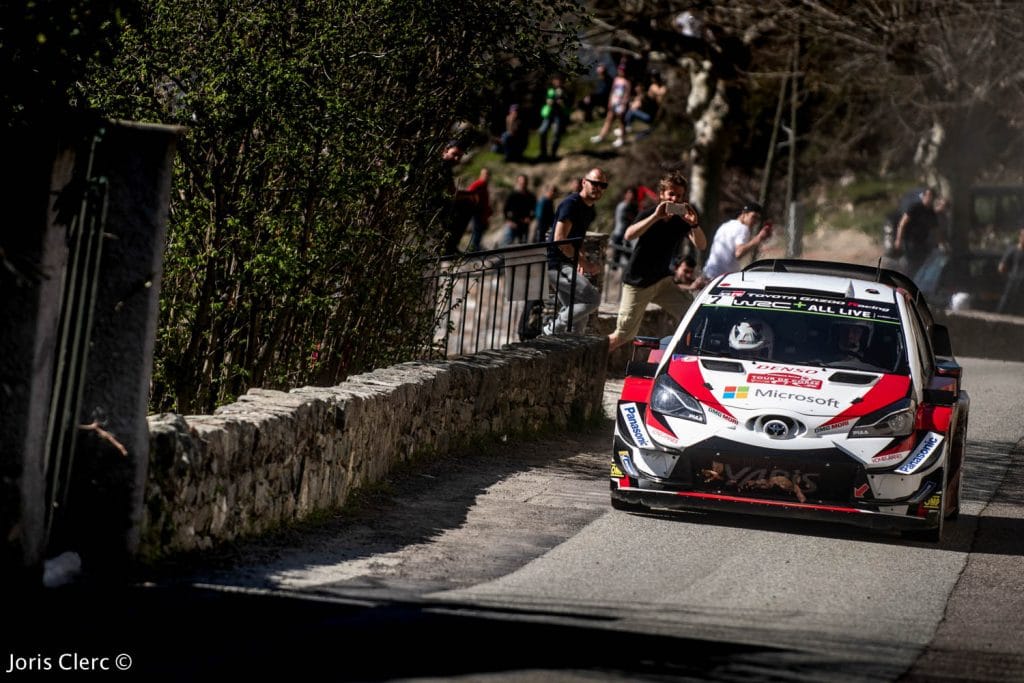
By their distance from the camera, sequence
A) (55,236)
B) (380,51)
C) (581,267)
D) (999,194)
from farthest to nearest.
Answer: (999,194) < (581,267) < (380,51) < (55,236)

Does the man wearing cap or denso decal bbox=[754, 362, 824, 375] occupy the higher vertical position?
the man wearing cap

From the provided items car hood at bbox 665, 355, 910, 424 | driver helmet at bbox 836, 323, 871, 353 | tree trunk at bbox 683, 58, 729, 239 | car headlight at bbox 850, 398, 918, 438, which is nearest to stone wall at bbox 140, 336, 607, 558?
car hood at bbox 665, 355, 910, 424

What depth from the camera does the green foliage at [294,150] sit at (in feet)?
31.9

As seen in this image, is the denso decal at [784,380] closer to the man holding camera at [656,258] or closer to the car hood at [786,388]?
the car hood at [786,388]

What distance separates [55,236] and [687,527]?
4.31 meters

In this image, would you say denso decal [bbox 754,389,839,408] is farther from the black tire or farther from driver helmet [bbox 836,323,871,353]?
the black tire

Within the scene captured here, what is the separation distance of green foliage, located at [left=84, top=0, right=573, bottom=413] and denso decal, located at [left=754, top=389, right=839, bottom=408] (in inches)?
102

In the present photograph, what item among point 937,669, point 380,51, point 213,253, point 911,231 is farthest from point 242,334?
point 911,231

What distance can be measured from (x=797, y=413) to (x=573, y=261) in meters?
5.53

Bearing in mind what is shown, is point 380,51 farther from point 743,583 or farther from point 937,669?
point 937,669

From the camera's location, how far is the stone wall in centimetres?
738

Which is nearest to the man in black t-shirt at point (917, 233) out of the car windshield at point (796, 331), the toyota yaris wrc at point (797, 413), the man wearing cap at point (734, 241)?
the man wearing cap at point (734, 241)

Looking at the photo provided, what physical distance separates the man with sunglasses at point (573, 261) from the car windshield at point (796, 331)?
405 centimetres

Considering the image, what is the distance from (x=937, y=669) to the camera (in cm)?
673
